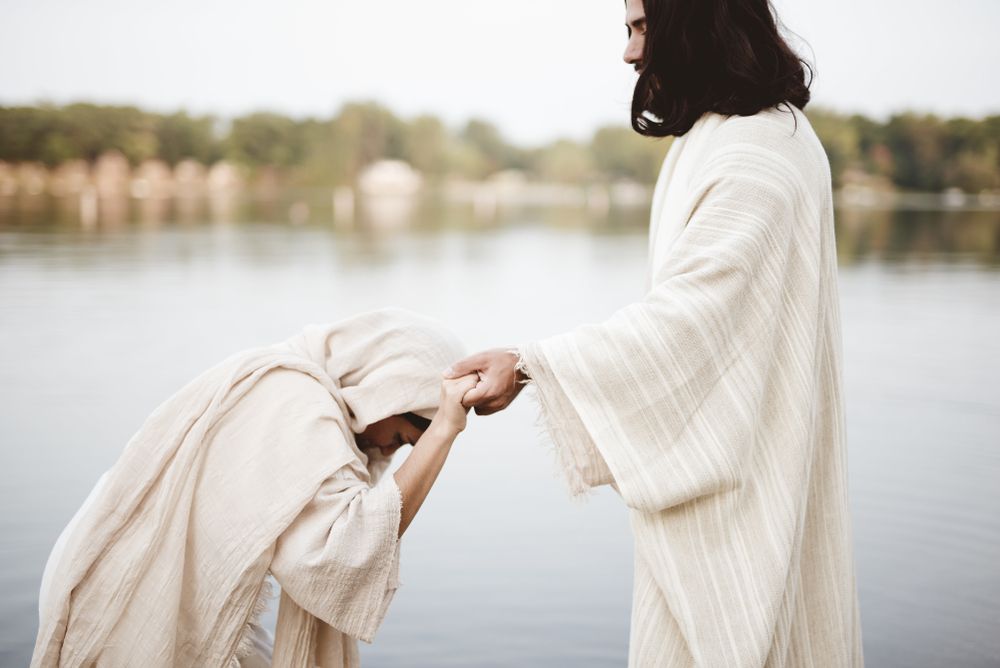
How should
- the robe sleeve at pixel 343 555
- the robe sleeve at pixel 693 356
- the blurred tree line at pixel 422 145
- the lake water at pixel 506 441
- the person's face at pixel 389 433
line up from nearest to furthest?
the robe sleeve at pixel 693 356 → the robe sleeve at pixel 343 555 → the person's face at pixel 389 433 → the lake water at pixel 506 441 → the blurred tree line at pixel 422 145

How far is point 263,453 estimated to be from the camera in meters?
2.50

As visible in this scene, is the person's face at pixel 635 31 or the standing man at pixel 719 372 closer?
the standing man at pixel 719 372

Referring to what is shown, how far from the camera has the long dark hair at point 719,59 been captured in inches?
96.4

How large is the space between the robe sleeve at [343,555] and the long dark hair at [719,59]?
1235 millimetres

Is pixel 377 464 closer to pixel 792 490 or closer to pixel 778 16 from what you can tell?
pixel 792 490

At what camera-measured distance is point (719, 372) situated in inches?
91.5

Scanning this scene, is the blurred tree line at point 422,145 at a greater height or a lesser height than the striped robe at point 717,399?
greater

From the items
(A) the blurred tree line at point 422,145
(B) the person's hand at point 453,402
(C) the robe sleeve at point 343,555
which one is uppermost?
(A) the blurred tree line at point 422,145

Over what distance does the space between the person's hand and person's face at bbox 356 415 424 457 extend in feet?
0.75

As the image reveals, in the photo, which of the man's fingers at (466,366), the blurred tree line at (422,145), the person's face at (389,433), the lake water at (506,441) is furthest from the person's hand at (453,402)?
the blurred tree line at (422,145)

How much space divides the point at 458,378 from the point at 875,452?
6.05 metres

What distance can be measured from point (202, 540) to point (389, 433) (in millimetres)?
583

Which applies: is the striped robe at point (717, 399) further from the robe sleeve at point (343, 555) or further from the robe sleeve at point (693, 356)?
the robe sleeve at point (343, 555)

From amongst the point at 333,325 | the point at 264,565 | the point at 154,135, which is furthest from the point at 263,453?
the point at 154,135
